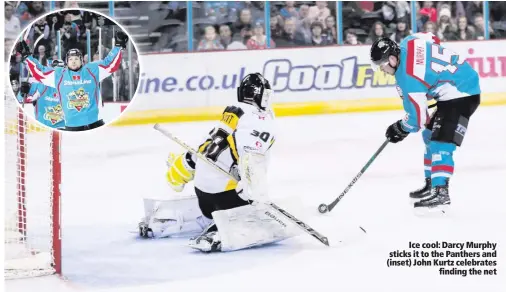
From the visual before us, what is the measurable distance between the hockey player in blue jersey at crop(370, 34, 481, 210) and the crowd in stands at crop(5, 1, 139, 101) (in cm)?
108

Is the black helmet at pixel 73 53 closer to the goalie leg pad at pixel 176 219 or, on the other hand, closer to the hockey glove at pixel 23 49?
the hockey glove at pixel 23 49

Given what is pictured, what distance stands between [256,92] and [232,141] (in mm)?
203

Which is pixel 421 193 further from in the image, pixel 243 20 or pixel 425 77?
pixel 243 20

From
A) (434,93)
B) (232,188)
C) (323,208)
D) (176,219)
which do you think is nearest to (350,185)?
(323,208)

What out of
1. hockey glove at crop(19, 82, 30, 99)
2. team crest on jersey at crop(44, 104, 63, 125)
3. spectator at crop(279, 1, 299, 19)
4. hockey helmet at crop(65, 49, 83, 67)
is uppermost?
spectator at crop(279, 1, 299, 19)

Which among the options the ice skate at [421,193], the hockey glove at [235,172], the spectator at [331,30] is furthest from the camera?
the spectator at [331,30]

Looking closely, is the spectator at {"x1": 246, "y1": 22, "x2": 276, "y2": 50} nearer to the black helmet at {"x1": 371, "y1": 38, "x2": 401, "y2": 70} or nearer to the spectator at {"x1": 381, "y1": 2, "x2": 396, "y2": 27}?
the spectator at {"x1": 381, "y1": 2, "x2": 396, "y2": 27}

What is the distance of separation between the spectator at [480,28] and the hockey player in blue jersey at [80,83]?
2284mm

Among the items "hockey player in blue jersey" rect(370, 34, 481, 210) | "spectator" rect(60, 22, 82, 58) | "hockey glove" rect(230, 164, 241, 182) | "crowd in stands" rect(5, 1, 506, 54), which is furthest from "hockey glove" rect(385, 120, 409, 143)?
"spectator" rect(60, 22, 82, 58)

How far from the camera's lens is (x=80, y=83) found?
3723mm

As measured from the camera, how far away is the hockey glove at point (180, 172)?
359 centimetres

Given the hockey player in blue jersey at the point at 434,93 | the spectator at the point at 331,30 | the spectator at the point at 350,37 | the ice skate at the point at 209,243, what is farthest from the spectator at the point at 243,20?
Answer: the ice skate at the point at 209,243

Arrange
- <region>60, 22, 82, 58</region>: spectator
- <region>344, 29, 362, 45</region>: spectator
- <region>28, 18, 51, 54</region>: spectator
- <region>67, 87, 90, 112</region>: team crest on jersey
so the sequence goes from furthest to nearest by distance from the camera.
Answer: <region>344, 29, 362, 45</region>: spectator → <region>60, 22, 82, 58</region>: spectator → <region>28, 18, 51, 54</region>: spectator → <region>67, 87, 90, 112</region>: team crest on jersey

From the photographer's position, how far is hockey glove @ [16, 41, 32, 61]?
3.76 m
